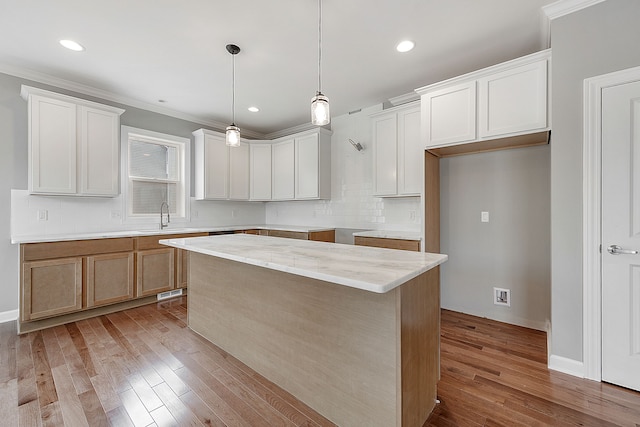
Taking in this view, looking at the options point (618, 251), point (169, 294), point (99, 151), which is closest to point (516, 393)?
point (618, 251)

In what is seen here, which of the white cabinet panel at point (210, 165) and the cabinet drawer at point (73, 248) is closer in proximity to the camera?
the cabinet drawer at point (73, 248)

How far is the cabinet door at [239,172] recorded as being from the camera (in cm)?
480

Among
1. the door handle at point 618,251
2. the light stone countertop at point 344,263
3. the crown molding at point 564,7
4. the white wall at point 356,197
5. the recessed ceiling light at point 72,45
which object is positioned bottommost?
the light stone countertop at point 344,263

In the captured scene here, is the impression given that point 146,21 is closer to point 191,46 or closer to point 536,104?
point 191,46

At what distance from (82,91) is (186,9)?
2302mm

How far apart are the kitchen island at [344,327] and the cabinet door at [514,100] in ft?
5.04

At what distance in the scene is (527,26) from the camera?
7.57 ft

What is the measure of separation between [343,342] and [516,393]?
1.27 m

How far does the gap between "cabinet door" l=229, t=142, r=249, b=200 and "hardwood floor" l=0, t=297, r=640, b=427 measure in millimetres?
2672

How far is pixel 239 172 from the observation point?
4930 mm

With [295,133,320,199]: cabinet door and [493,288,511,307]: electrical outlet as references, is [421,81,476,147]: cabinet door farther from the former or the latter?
[295,133,320,199]: cabinet door

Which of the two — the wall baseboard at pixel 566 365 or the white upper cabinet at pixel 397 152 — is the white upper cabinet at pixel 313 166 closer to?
the white upper cabinet at pixel 397 152

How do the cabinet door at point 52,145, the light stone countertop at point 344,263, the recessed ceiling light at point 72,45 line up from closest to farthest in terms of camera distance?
1. the light stone countertop at point 344,263
2. the recessed ceiling light at point 72,45
3. the cabinet door at point 52,145

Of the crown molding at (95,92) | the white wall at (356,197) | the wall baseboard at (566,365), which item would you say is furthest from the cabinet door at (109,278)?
the wall baseboard at (566,365)
